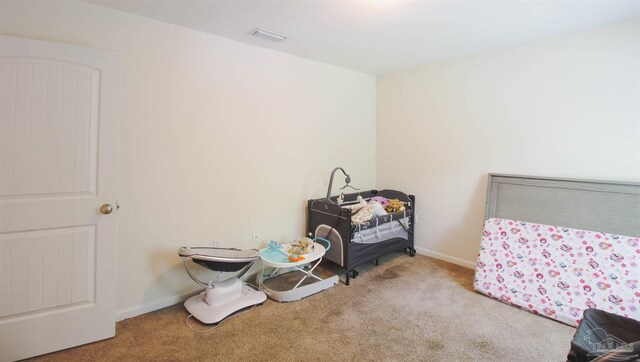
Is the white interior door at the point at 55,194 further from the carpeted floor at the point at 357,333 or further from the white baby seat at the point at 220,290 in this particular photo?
the white baby seat at the point at 220,290

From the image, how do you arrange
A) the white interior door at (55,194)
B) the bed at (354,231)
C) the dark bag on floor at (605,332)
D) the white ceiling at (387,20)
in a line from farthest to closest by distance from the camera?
1. the bed at (354,231)
2. the white ceiling at (387,20)
3. the white interior door at (55,194)
4. the dark bag on floor at (605,332)

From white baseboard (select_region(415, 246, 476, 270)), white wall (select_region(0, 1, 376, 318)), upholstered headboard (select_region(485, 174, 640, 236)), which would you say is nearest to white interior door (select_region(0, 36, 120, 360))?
white wall (select_region(0, 1, 376, 318))

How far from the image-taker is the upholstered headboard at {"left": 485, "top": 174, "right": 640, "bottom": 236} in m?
2.44

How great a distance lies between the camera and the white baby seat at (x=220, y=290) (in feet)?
7.75

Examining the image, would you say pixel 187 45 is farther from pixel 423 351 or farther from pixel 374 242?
pixel 423 351

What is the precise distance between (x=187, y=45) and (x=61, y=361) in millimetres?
2425

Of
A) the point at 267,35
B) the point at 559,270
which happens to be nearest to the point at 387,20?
the point at 267,35

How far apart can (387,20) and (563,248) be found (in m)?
2.41

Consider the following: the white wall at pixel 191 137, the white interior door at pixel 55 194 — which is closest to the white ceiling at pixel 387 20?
the white wall at pixel 191 137

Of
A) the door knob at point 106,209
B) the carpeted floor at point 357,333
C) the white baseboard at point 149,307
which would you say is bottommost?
the carpeted floor at point 357,333

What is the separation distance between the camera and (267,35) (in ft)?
8.86

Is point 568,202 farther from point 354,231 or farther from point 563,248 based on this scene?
point 354,231

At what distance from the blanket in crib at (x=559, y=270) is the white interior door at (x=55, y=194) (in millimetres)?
3174

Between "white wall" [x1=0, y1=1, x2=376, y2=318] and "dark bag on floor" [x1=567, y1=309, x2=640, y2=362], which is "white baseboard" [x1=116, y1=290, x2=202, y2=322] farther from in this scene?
"dark bag on floor" [x1=567, y1=309, x2=640, y2=362]
